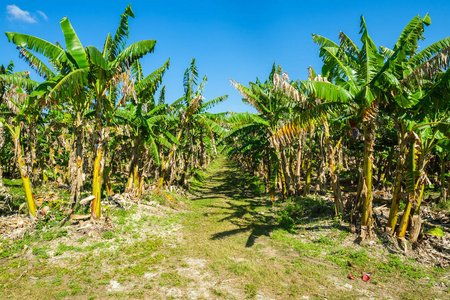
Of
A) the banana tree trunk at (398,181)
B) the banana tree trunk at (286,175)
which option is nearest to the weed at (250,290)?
the banana tree trunk at (398,181)

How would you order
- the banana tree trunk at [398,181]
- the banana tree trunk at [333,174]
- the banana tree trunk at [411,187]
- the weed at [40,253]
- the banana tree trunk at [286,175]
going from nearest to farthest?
the weed at [40,253]
the banana tree trunk at [411,187]
the banana tree trunk at [398,181]
the banana tree trunk at [333,174]
the banana tree trunk at [286,175]

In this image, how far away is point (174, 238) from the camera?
28.7 feet

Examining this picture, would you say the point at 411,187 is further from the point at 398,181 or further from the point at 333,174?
the point at 333,174

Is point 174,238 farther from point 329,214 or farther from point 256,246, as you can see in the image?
point 329,214

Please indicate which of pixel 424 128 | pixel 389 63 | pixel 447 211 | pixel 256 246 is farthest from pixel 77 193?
pixel 447 211

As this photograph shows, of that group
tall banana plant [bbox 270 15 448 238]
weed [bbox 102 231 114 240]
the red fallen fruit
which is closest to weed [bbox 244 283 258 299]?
the red fallen fruit

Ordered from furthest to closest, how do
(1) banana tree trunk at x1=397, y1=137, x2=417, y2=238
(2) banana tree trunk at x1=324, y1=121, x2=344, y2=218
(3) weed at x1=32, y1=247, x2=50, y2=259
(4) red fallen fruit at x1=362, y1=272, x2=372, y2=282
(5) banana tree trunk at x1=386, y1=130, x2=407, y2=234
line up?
1. (2) banana tree trunk at x1=324, y1=121, x2=344, y2=218
2. (5) banana tree trunk at x1=386, y1=130, x2=407, y2=234
3. (1) banana tree trunk at x1=397, y1=137, x2=417, y2=238
4. (3) weed at x1=32, y1=247, x2=50, y2=259
5. (4) red fallen fruit at x1=362, y1=272, x2=372, y2=282

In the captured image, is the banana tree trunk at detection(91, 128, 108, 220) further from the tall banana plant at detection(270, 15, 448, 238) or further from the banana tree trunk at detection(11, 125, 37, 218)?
the tall banana plant at detection(270, 15, 448, 238)

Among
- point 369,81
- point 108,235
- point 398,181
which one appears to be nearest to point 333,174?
Result: point 398,181

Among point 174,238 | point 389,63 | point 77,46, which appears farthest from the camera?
point 174,238

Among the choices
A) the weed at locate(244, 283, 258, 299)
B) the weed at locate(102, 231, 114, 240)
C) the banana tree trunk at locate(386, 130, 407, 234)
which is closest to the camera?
the weed at locate(244, 283, 258, 299)

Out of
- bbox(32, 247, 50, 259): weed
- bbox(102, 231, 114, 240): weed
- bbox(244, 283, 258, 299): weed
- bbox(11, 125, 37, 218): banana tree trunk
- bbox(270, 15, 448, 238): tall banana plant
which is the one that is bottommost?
bbox(244, 283, 258, 299): weed

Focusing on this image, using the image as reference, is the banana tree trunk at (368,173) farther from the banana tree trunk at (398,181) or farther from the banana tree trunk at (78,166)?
the banana tree trunk at (78,166)

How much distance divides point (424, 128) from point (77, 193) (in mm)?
12552
